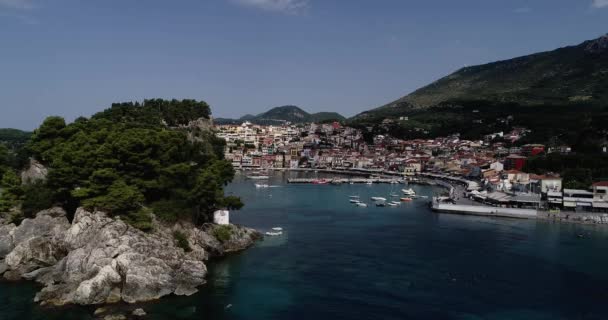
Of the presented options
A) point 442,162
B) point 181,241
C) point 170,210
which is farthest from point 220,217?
point 442,162

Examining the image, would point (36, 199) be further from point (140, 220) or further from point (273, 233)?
point (273, 233)

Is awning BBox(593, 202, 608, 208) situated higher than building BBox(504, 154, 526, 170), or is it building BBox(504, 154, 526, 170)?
building BBox(504, 154, 526, 170)

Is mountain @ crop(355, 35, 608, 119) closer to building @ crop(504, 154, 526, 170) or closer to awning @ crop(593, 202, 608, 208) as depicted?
building @ crop(504, 154, 526, 170)

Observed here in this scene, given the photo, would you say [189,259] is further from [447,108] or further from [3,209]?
[447,108]

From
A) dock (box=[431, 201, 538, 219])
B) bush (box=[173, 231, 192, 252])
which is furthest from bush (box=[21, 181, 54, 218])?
dock (box=[431, 201, 538, 219])

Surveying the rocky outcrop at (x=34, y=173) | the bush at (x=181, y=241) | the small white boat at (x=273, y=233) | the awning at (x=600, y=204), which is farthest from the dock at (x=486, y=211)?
the rocky outcrop at (x=34, y=173)

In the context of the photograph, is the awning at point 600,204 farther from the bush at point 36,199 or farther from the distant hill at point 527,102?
the bush at point 36,199

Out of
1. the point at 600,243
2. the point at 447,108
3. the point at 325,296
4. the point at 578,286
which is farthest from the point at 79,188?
the point at 447,108
